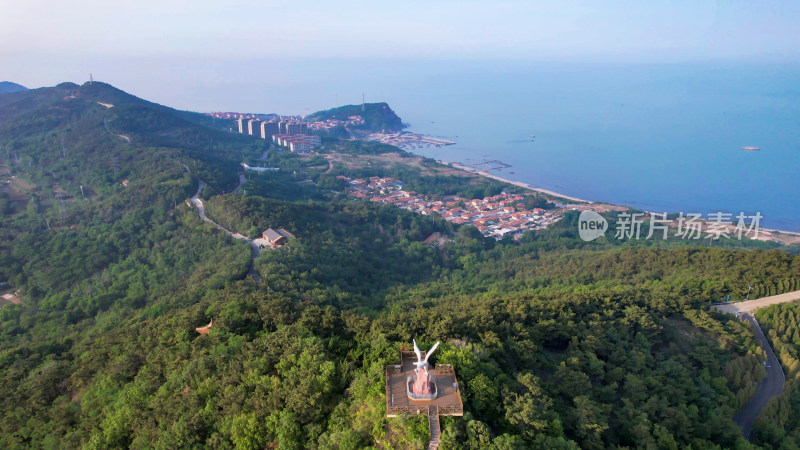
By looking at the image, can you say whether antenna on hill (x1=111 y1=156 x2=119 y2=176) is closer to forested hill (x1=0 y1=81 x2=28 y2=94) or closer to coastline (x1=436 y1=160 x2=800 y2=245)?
coastline (x1=436 y1=160 x2=800 y2=245)

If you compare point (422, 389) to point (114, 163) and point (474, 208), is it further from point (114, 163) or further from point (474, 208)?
point (474, 208)

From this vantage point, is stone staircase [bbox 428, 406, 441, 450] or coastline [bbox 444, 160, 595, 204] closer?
stone staircase [bbox 428, 406, 441, 450]

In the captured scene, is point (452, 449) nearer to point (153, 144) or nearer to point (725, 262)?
point (725, 262)

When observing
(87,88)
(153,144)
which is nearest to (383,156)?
(153,144)

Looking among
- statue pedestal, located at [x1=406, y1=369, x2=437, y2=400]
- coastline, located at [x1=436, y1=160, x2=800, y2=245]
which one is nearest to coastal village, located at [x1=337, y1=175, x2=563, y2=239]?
coastline, located at [x1=436, y1=160, x2=800, y2=245]

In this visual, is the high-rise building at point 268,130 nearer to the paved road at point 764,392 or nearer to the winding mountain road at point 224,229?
the winding mountain road at point 224,229
